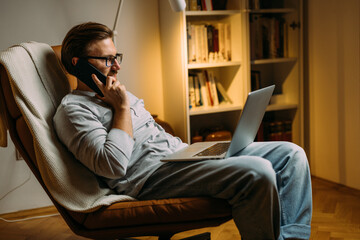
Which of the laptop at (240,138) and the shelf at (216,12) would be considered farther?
the shelf at (216,12)

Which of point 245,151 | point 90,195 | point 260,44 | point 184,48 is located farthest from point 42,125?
point 260,44

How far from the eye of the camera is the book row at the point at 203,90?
277cm

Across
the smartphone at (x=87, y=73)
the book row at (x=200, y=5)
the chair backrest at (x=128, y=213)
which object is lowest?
the chair backrest at (x=128, y=213)

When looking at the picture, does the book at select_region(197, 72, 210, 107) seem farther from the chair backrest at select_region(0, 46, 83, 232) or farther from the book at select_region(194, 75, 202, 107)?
the chair backrest at select_region(0, 46, 83, 232)

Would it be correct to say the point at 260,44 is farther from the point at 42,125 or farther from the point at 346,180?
the point at 42,125

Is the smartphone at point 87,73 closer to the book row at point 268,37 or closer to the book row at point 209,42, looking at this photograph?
the book row at point 209,42

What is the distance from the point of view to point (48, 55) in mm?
1733

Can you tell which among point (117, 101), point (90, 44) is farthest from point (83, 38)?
point (117, 101)

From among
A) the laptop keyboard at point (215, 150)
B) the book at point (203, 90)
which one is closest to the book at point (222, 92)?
the book at point (203, 90)

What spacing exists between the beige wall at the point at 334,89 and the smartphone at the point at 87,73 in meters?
1.75

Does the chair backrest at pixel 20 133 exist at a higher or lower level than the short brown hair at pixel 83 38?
lower

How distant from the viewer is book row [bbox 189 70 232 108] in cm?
277

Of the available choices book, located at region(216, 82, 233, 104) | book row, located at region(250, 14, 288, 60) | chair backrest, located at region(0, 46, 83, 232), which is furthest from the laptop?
book row, located at region(250, 14, 288, 60)

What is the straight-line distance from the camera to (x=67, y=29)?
103 inches
